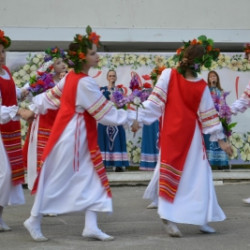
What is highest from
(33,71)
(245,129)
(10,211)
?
(33,71)

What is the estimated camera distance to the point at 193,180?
598 centimetres

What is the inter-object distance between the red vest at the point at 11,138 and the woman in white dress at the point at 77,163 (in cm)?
63

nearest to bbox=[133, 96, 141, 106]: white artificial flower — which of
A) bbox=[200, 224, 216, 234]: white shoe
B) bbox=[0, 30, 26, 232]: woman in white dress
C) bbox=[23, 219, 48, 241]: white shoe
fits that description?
bbox=[0, 30, 26, 232]: woman in white dress

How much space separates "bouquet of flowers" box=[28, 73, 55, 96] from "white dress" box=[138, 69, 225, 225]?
5.62 feet

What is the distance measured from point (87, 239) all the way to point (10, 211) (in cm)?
203

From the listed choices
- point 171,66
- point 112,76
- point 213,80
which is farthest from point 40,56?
point 213,80

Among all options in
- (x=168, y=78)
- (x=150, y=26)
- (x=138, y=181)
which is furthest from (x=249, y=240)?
(x=150, y=26)

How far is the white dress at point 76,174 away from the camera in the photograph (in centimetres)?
571

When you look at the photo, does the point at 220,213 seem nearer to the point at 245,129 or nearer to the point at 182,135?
the point at 182,135

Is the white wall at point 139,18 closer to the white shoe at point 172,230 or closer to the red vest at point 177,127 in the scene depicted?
the red vest at point 177,127

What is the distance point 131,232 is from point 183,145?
89 cm

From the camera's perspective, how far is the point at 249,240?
574 cm

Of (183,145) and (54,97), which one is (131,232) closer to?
(183,145)

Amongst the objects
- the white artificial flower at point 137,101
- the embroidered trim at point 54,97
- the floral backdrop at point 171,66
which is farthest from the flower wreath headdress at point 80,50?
the floral backdrop at point 171,66
